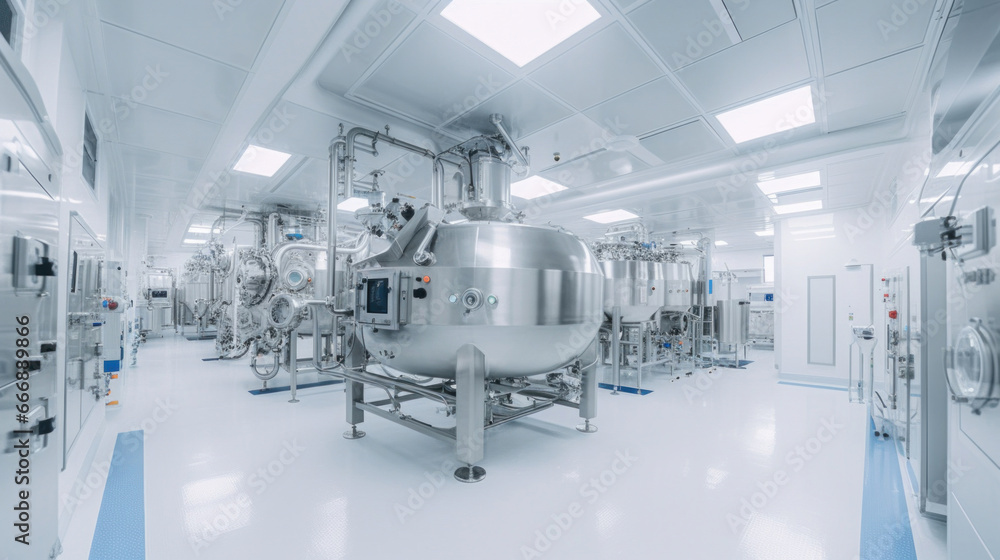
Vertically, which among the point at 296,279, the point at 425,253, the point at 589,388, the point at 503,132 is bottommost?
the point at 589,388

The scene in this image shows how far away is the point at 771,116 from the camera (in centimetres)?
358

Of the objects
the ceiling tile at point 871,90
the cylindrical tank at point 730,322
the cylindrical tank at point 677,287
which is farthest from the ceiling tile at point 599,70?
the cylindrical tank at point 730,322

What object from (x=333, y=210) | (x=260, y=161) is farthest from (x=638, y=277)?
(x=260, y=161)

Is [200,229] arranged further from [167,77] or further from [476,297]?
[476,297]

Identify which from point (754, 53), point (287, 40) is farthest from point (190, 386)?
point (754, 53)

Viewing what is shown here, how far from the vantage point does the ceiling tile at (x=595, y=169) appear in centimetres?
461

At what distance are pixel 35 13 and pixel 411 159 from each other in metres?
2.97

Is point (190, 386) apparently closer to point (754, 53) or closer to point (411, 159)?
point (411, 159)

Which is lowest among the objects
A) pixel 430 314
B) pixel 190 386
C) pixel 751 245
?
pixel 190 386

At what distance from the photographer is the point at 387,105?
11.4ft

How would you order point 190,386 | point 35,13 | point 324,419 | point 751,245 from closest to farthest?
point 35,13 < point 324,419 < point 190,386 < point 751,245

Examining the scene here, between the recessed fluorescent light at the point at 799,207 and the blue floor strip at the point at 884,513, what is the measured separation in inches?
150

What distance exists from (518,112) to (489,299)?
5.99 ft

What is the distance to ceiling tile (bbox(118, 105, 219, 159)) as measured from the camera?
3572mm
